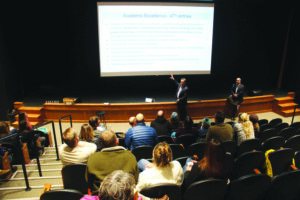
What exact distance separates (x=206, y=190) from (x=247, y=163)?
109 cm

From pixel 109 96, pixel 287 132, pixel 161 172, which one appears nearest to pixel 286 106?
pixel 287 132

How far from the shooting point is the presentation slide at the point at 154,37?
718cm

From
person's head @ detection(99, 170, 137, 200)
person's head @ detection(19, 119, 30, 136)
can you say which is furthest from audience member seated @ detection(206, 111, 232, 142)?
person's head @ detection(19, 119, 30, 136)

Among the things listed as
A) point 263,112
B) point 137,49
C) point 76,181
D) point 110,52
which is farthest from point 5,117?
point 263,112

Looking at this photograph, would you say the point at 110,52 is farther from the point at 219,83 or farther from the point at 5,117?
the point at 219,83

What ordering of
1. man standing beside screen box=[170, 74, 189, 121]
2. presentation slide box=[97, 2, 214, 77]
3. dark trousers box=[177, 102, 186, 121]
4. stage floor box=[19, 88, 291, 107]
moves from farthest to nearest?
1. stage floor box=[19, 88, 291, 107]
2. presentation slide box=[97, 2, 214, 77]
3. dark trousers box=[177, 102, 186, 121]
4. man standing beside screen box=[170, 74, 189, 121]

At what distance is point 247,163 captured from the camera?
2893mm

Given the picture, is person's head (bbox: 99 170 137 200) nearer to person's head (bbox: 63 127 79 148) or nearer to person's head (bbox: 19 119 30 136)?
person's head (bbox: 63 127 79 148)

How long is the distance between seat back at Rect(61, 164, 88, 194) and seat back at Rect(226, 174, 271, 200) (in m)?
1.66

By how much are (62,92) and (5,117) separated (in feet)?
6.66

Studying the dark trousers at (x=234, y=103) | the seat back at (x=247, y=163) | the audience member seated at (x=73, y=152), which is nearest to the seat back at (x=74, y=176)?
the audience member seated at (x=73, y=152)

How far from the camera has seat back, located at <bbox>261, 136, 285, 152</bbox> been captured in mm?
3432

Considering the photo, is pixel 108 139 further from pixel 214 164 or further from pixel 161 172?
pixel 214 164

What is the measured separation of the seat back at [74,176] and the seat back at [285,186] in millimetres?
2152
